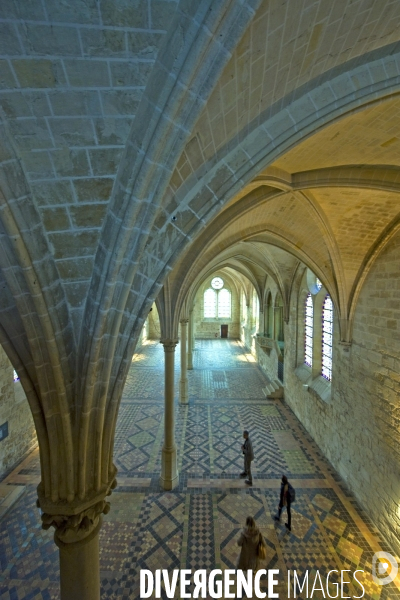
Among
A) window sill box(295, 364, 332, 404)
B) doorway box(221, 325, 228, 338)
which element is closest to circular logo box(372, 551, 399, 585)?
window sill box(295, 364, 332, 404)

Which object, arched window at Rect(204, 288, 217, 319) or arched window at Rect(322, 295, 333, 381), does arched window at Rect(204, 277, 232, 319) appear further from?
arched window at Rect(322, 295, 333, 381)

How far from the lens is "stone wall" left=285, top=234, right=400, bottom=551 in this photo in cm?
587

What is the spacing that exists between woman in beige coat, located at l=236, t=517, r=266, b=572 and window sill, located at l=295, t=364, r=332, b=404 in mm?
5125

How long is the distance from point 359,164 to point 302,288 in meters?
6.76

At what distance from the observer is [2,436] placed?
779 centimetres

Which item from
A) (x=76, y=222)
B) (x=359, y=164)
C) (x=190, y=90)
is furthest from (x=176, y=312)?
(x=190, y=90)

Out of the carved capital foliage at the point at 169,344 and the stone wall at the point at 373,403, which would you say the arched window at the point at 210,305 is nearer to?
the stone wall at the point at 373,403

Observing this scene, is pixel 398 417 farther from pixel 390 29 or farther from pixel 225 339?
pixel 225 339

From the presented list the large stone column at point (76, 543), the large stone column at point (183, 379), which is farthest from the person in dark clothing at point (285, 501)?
the large stone column at point (183, 379)

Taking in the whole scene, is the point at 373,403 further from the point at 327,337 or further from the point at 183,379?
the point at 183,379

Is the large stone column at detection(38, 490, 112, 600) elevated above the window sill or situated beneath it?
elevated above

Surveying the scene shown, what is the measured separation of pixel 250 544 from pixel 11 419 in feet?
Answer: 23.0

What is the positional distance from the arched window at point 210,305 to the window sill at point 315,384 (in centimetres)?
1652

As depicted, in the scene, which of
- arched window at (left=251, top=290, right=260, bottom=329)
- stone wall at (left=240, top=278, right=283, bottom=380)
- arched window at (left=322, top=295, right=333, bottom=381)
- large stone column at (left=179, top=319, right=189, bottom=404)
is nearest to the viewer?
arched window at (left=322, top=295, right=333, bottom=381)
